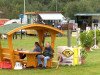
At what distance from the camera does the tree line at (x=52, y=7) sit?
79.1 meters

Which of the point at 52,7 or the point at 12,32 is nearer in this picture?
the point at 12,32

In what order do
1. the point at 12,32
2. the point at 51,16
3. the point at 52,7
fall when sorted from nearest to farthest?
the point at 12,32, the point at 51,16, the point at 52,7

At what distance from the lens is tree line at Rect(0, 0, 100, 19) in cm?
7912

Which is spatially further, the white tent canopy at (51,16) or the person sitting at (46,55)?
the white tent canopy at (51,16)

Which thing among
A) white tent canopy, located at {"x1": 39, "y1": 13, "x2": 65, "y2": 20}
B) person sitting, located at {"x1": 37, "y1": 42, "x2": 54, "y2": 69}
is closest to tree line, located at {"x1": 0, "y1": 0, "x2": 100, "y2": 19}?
white tent canopy, located at {"x1": 39, "y1": 13, "x2": 65, "y2": 20}

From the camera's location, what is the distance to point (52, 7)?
309 feet

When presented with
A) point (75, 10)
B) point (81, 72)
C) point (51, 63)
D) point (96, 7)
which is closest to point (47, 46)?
point (51, 63)

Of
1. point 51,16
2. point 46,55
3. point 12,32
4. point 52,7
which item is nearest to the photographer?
point 12,32

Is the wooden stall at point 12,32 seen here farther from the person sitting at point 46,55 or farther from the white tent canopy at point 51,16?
the white tent canopy at point 51,16

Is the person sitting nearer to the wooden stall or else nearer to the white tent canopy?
the wooden stall

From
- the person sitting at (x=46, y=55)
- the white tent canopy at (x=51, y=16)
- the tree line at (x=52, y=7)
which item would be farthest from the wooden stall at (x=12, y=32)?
the tree line at (x=52, y=7)

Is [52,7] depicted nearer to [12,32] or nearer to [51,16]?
[51,16]

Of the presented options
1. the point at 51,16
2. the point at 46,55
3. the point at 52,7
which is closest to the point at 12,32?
the point at 46,55

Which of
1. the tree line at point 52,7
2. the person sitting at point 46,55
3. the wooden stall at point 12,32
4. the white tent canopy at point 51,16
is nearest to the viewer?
the wooden stall at point 12,32
